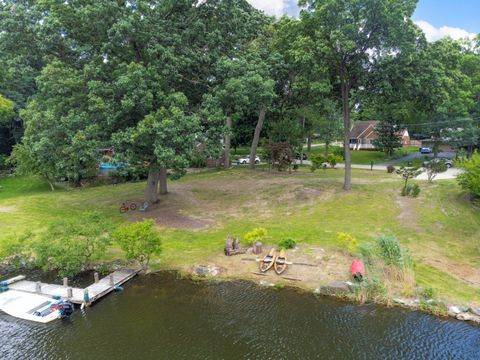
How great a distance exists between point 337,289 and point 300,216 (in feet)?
33.2

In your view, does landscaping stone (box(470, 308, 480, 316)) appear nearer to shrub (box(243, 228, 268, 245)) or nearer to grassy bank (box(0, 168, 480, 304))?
grassy bank (box(0, 168, 480, 304))

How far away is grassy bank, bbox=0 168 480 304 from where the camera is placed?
1820cm

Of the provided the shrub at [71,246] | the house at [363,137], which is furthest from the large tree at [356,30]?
the house at [363,137]

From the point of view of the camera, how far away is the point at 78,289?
1602cm

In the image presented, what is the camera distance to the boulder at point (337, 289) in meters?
15.5

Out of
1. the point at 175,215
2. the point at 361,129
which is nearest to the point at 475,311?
the point at 175,215

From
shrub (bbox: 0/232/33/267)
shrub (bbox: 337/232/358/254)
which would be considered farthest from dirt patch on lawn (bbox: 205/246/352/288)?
shrub (bbox: 0/232/33/267)

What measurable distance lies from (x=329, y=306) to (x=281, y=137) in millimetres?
28668

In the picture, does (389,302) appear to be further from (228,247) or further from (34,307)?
(34,307)

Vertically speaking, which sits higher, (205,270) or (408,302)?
(205,270)

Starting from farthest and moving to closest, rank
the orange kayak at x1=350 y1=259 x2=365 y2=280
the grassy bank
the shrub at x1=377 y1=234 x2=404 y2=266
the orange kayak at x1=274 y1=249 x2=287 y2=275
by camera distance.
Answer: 1. the grassy bank
2. the orange kayak at x1=274 y1=249 x2=287 y2=275
3. the shrub at x1=377 y1=234 x2=404 y2=266
4. the orange kayak at x1=350 y1=259 x2=365 y2=280

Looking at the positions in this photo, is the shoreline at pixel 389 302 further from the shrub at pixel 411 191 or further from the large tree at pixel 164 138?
the shrub at pixel 411 191

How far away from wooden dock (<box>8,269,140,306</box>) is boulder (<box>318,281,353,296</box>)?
30.4 ft

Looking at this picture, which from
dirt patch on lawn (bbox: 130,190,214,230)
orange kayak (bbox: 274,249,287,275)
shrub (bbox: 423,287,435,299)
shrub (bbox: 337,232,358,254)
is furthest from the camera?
dirt patch on lawn (bbox: 130,190,214,230)
